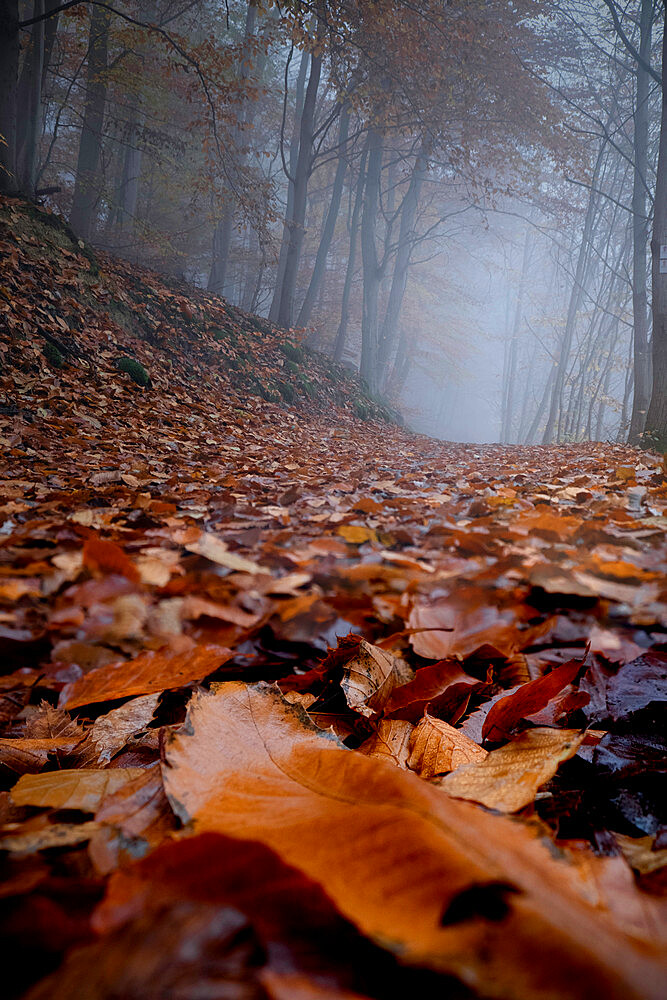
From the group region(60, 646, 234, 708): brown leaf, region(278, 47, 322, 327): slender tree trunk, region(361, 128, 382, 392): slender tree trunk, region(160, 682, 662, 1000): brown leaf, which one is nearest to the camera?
region(160, 682, 662, 1000): brown leaf

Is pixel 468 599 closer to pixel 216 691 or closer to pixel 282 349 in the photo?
pixel 216 691

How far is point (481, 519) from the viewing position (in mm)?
1664

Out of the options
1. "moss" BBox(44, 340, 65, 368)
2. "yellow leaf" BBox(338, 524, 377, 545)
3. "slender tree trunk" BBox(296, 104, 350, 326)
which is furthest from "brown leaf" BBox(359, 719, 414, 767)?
"slender tree trunk" BBox(296, 104, 350, 326)

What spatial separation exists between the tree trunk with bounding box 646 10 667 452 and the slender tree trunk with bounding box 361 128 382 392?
331 inches

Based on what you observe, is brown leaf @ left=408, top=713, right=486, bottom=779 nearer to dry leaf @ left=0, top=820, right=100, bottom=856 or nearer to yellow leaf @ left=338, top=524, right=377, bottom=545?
dry leaf @ left=0, top=820, right=100, bottom=856

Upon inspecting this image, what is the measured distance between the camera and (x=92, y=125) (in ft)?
32.6

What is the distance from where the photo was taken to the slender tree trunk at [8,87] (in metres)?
5.72

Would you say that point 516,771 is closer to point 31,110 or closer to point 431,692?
point 431,692

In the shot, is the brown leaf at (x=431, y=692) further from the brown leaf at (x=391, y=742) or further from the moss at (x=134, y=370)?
the moss at (x=134, y=370)

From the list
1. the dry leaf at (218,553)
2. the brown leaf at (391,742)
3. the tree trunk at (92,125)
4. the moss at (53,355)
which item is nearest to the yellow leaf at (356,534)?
the dry leaf at (218,553)

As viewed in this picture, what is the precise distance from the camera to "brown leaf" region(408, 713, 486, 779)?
0.60 meters

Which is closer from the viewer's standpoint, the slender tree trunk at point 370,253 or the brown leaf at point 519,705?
the brown leaf at point 519,705

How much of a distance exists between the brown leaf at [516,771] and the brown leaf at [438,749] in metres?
0.06

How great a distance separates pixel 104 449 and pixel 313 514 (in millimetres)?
2049
